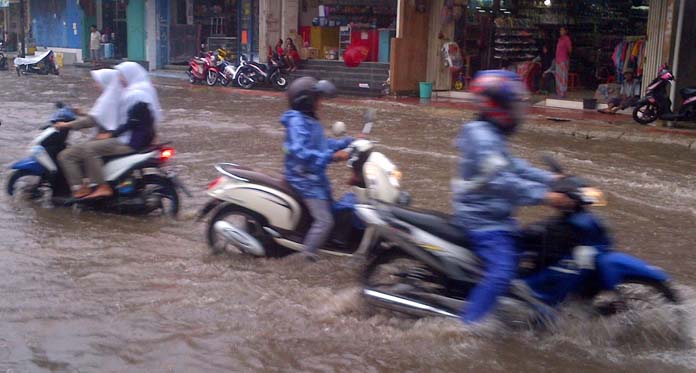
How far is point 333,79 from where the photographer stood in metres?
22.2

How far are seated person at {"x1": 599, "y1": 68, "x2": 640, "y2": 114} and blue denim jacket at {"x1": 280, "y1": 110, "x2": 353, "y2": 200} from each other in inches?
476

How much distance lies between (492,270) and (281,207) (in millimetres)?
2004

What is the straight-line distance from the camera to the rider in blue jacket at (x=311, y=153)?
5.48m

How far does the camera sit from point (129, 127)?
7.06 m

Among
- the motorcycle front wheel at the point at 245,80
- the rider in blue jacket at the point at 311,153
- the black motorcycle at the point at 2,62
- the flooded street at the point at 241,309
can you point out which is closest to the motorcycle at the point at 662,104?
the flooded street at the point at 241,309

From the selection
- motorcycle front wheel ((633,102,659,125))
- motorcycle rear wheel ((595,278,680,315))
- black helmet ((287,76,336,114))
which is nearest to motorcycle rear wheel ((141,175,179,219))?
black helmet ((287,76,336,114))

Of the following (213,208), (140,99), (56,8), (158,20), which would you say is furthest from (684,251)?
(56,8)

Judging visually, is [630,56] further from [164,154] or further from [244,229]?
[244,229]

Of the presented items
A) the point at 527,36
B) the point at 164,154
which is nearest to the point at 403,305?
the point at 164,154

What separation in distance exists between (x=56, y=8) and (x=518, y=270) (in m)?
31.7

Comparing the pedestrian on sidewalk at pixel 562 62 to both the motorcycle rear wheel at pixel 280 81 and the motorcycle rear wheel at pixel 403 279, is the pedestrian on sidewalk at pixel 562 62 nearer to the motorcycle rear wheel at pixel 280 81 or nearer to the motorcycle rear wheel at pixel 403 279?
the motorcycle rear wheel at pixel 280 81

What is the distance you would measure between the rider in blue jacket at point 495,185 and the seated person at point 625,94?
42.0 feet

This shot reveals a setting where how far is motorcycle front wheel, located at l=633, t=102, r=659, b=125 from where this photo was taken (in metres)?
→ 15.1

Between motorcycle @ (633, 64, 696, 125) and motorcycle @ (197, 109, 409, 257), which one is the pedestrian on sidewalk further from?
motorcycle @ (197, 109, 409, 257)
